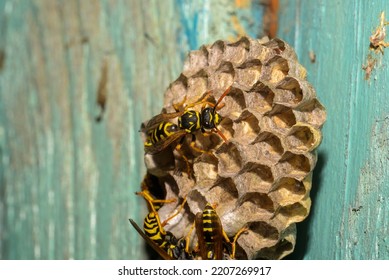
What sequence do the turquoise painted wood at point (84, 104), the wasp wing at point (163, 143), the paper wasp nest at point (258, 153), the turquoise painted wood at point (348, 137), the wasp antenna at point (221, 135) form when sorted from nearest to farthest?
the turquoise painted wood at point (348, 137)
the paper wasp nest at point (258, 153)
the wasp antenna at point (221, 135)
the wasp wing at point (163, 143)
the turquoise painted wood at point (84, 104)

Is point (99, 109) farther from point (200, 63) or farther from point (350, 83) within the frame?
point (350, 83)

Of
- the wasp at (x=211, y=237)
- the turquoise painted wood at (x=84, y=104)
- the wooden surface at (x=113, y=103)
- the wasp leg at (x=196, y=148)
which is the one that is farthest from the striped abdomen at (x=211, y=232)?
the turquoise painted wood at (x=84, y=104)

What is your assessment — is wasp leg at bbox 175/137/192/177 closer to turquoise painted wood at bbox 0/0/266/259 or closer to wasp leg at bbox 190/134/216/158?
wasp leg at bbox 190/134/216/158

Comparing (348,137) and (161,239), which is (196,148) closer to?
(161,239)

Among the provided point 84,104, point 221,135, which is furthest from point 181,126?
point 84,104

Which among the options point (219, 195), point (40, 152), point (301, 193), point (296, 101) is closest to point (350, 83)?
point (296, 101)

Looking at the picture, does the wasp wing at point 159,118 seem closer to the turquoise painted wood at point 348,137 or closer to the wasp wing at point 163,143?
the wasp wing at point 163,143

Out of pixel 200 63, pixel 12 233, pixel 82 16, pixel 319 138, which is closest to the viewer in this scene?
pixel 319 138

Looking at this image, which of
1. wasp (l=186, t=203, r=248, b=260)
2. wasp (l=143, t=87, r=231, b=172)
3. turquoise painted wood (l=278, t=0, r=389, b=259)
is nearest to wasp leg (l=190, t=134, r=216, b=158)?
wasp (l=143, t=87, r=231, b=172)
